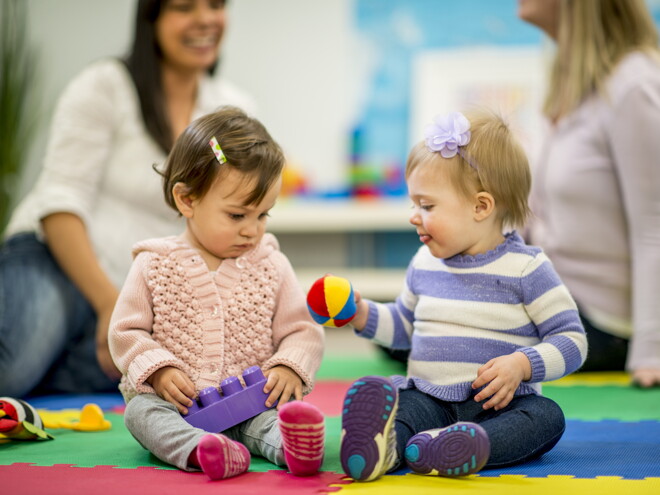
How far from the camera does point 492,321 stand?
117 cm

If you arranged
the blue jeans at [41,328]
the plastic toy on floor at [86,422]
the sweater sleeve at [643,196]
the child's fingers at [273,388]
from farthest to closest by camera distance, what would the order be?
the sweater sleeve at [643,196]
the blue jeans at [41,328]
the plastic toy on floor at [86,422]
the child's fingers at [273,388]

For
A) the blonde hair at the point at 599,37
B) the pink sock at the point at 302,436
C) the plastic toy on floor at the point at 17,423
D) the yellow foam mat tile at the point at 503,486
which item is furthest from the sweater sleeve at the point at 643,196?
the plastic toy on floor at the point at 17,423

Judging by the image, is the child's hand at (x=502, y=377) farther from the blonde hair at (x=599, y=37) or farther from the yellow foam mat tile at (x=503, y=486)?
the blonde hair at (x=599, y=37)

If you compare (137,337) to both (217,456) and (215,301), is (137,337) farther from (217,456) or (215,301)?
(217,456)

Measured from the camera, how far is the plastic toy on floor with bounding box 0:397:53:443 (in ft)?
4.12

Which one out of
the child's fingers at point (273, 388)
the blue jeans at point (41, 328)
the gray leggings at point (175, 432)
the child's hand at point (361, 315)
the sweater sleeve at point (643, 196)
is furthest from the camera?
the sweater sleeve at point (643, 196)

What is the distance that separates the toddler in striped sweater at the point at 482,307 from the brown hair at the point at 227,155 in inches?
8.8

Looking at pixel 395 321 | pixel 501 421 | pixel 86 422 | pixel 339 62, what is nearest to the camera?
pixel 501 421

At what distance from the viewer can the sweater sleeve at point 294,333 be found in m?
1.21

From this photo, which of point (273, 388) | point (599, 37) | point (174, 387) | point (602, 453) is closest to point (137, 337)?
point (174, 387)

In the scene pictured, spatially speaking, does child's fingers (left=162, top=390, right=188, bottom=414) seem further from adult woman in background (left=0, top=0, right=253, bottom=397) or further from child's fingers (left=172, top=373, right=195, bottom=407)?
adult woman in background (left=0, top=0, right=253, bottom=397)

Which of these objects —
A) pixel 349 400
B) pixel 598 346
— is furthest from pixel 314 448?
pixel 598 346

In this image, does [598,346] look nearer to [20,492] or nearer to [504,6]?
[20,492]

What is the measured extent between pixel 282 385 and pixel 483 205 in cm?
41
